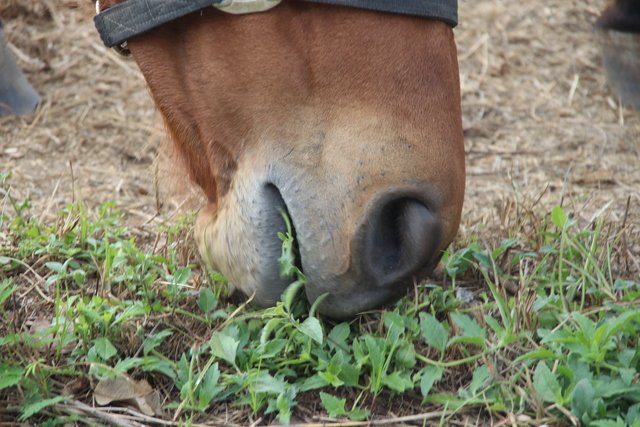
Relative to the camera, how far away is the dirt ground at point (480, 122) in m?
3.07

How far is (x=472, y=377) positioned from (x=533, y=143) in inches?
79.9

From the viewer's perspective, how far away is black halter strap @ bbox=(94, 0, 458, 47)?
1.71 m

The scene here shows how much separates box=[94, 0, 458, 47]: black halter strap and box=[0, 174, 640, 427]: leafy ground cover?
1.53 ft

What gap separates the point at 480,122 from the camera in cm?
383

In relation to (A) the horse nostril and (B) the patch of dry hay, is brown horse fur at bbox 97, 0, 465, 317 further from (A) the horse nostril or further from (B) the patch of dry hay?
(B) the patch of dry hay

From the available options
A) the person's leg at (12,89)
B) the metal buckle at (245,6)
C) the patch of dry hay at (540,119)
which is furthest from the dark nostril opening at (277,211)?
the person's leg at (12,89)

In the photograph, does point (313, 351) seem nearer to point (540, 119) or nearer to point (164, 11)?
point (164, 11)

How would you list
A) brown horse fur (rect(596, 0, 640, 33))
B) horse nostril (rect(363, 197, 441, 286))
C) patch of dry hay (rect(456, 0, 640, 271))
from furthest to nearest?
brown horse fur (rect(596, 0, 640, 33)) < patch of dry hay (rect(456, 0, 640, 271)) < horse nostril (rect(363, 197, 441, 286))

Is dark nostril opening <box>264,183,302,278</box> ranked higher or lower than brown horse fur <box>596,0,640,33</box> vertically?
higher

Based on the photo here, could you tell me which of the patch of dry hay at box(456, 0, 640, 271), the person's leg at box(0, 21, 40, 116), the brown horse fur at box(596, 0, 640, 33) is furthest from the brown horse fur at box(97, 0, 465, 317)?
the brown horse fur at box(596, 0, 640, 33)

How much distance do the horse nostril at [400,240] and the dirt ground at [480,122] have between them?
0.82 meters

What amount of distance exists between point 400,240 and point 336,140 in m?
0.22

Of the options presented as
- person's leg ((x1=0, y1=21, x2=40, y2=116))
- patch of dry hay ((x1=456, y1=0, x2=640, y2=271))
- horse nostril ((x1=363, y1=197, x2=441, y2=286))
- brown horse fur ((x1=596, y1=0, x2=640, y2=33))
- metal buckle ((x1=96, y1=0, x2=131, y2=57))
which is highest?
metal buckle ((x1=96, y1=0, x2=131, y2=57))

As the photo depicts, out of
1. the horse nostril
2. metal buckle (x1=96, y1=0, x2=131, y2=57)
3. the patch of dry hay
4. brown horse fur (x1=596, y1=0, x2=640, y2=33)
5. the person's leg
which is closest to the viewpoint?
the horse nostril
